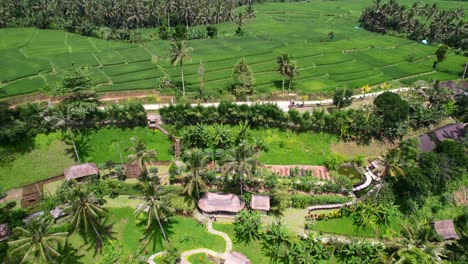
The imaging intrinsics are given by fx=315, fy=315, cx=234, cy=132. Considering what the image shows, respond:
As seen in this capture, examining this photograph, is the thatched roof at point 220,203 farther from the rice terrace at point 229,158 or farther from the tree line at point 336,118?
the tree line at point 336,118

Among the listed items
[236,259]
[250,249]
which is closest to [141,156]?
[236,259]

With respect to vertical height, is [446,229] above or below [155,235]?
below

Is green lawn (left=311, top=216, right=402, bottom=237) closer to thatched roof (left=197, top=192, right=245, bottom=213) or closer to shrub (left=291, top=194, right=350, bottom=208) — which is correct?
shrub (left=291, top=194, right=350, bottom=208)

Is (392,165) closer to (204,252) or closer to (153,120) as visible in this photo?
(204,252)

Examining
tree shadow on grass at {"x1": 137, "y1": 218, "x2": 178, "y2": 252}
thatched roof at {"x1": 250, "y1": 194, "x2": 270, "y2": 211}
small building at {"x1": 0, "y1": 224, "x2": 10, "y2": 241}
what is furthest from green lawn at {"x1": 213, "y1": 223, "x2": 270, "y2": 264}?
small building at {"x1": 0, "y1": 224, "x2": 10, "y2": 241}

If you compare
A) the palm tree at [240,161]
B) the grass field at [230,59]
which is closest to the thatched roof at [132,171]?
the palm tree at [240,161]

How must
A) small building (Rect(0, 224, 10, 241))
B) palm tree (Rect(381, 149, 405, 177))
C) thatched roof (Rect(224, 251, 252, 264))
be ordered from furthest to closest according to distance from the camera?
palm tree (Rect(381, 149, 405, 177))
small building (Rect(0, 224, 10, 241))
thatched roof (Rect(224, 251, 252, 264))
